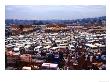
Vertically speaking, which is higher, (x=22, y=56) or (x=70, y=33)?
(x=70, y=33)

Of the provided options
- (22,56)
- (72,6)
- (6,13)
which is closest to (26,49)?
(22,56)
